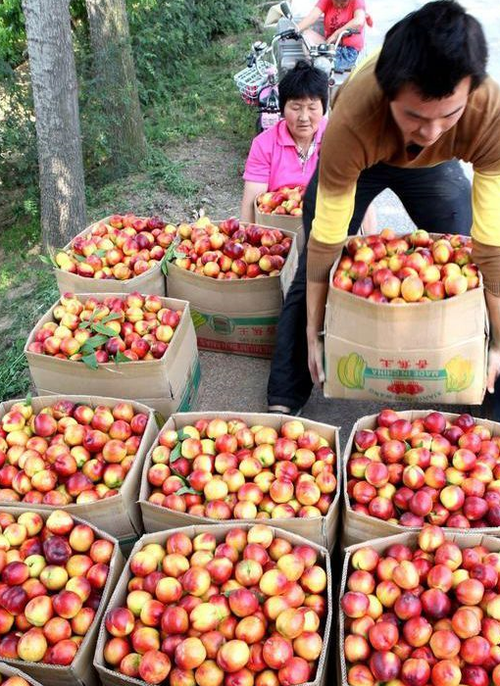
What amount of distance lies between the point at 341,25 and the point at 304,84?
330 centimetres

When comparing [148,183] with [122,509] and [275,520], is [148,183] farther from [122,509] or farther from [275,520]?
[275,520]

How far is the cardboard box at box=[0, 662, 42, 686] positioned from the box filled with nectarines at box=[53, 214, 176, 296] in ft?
6.62

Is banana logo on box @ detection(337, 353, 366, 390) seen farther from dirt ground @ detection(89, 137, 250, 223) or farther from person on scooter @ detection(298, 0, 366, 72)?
person on scooter @ detection(298, 0, 366, 72)

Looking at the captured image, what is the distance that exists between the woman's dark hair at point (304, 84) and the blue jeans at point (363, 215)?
107 cm

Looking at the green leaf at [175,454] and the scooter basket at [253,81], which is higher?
the scooter basket at [253,81]

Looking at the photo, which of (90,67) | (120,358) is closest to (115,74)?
(90,67)

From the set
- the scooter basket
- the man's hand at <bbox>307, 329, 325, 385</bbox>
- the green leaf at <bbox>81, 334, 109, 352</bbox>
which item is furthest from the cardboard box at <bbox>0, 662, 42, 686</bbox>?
the scooter basket

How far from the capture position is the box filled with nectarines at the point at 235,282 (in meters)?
3.24

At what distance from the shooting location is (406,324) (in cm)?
232

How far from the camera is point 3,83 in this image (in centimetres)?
578

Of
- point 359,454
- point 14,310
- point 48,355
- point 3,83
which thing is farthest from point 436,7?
point 3,83

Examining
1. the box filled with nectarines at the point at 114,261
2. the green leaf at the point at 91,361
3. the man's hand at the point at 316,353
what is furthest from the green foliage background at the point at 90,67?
the man's hand at the point at 316,353

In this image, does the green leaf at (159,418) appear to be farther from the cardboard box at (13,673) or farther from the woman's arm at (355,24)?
the woman's arm at (355,24)

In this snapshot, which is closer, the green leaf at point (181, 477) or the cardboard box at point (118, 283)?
the green leaf at point (181, 477)
